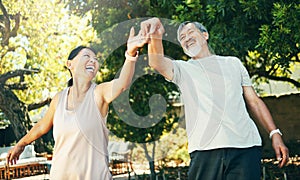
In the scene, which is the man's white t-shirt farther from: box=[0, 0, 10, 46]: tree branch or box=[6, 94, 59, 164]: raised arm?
box=[0, 0, 10, 46]: tree branch

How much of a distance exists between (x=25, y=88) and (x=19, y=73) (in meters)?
0.73

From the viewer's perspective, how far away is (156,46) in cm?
227

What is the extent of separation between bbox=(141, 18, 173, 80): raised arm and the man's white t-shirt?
6 centimetres

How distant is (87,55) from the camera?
8.14 feet

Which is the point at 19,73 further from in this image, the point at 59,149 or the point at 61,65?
the point at 59,149

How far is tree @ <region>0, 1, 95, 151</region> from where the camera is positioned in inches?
399

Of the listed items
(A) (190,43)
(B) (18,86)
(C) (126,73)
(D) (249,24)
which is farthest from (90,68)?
(B) (18,86)

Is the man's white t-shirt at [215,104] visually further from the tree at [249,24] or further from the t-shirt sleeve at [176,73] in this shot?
the tree at [249,24]

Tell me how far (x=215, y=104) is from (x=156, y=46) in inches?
17.1

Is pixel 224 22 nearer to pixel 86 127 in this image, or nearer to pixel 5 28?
pixel 86 127

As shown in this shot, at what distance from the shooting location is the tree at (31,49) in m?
10.1

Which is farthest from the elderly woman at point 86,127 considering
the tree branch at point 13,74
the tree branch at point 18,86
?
the tree branch at point 18,86

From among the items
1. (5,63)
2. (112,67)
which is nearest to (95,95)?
(112,67)

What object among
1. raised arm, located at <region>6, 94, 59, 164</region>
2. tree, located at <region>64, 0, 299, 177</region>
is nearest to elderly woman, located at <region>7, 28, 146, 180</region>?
raised arm, located at <region>6, 94, 59, 164</region>
